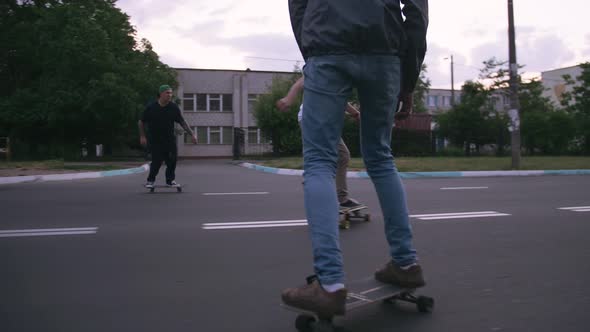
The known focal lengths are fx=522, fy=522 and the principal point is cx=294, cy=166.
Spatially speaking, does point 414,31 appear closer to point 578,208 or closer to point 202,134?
point 578,208

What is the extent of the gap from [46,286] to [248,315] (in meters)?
1.27

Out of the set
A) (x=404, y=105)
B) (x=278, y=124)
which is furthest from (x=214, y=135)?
(x=404, y=105)

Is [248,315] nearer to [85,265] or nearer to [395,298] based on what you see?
[395,298]

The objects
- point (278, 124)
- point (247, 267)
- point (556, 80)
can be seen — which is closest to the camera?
point (247, 267)

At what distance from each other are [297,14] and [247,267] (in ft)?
5.55

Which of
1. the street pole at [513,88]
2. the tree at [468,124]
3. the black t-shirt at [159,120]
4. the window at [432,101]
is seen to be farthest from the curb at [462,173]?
the window at [432,101]

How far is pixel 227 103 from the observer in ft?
153

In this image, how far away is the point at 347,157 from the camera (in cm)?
546

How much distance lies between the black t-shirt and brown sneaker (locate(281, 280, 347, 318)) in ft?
24.2

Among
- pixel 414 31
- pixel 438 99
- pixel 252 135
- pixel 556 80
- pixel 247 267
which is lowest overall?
pixel 247 267

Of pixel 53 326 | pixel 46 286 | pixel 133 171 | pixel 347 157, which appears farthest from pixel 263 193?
pixel 133 171

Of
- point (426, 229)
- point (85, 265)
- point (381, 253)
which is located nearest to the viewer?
point (85, 265)

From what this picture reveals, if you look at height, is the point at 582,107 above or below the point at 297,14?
above

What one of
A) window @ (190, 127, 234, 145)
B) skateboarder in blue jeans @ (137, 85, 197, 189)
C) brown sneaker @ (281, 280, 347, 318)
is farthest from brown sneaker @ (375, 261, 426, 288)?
window @ (190, 127, 234, 145)
